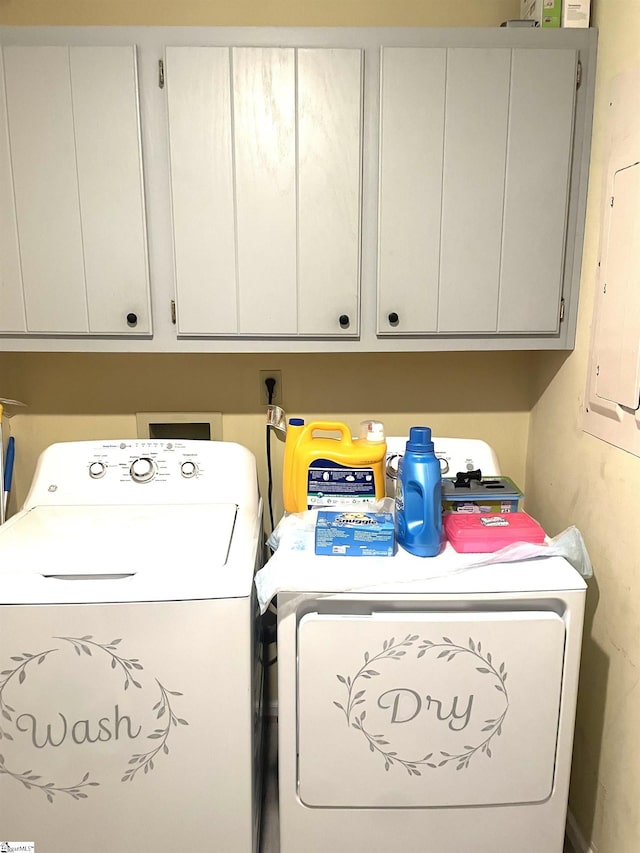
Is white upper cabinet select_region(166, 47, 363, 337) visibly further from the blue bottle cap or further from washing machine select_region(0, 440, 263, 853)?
washing machine select_region(0, 440, 263, 853)

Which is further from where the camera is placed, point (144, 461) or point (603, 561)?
point (144, 461)

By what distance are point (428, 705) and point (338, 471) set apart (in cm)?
54

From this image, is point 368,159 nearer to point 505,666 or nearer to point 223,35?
point 223,35

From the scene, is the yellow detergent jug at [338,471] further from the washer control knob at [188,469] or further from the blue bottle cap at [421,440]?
the washer control knob at [188,469]

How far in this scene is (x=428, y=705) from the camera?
47.3 inches

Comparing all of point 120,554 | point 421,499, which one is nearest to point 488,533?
point 421,499

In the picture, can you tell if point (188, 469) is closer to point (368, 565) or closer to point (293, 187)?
point (368, 565)

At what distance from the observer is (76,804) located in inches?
47.9

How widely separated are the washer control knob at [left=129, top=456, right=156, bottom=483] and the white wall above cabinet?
30 centimetres

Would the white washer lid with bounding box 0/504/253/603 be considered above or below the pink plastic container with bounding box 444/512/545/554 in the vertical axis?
below

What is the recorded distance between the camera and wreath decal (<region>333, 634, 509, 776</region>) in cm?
118

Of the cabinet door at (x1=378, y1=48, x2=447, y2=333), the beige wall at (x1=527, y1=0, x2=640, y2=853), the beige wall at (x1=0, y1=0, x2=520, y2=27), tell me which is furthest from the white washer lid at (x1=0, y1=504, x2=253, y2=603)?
the beige wall at (x1=0, y1=0, x2=520, y2=27)

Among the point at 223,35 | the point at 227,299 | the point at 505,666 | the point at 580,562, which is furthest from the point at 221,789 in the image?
the point at 223,35

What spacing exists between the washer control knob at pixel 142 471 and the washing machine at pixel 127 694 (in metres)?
0.28
